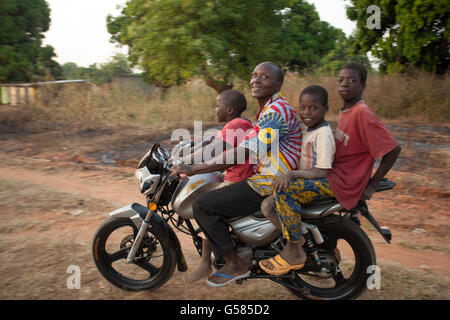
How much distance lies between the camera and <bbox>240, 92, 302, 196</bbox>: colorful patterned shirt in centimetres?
272

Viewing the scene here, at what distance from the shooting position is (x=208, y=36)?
30.7 feet

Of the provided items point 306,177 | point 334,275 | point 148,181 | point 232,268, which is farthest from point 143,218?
point 334,275

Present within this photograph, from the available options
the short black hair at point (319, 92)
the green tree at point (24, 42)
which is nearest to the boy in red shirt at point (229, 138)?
the short black hair at point (319, 92)

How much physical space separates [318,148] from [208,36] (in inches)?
293

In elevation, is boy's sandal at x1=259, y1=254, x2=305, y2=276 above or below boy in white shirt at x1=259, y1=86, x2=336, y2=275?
below

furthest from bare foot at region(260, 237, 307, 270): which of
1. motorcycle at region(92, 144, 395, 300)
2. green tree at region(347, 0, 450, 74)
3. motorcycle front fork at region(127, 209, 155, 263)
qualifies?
→ green tree at region(347, 0, 450, 74)

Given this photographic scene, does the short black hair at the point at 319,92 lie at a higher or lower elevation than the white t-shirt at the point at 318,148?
higher

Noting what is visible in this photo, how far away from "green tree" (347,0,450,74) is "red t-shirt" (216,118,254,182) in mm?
10449

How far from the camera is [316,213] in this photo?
286 cm

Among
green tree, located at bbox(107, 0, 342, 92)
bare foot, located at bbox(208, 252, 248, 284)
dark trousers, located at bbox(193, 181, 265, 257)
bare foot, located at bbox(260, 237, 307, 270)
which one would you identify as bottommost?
bare foot, located at bbox(208, 252, 248, 284)

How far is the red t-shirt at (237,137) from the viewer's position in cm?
289

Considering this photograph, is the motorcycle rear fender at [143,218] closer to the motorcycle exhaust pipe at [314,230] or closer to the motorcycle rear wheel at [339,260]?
the motorcycle rear wheel at [339,260]

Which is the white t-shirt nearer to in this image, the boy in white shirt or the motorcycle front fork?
the boy in white shirt

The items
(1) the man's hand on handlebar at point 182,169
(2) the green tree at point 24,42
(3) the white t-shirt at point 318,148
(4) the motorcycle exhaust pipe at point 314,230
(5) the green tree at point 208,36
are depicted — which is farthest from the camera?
(2) the green tree at point 24,42
